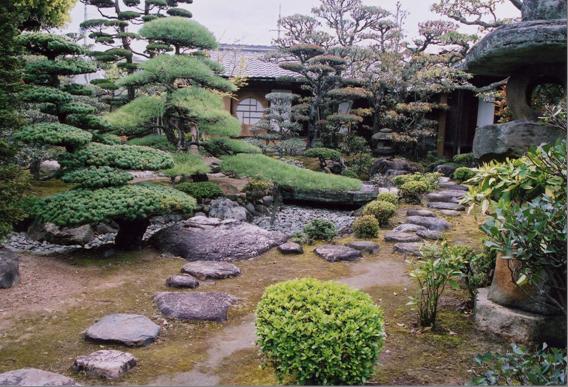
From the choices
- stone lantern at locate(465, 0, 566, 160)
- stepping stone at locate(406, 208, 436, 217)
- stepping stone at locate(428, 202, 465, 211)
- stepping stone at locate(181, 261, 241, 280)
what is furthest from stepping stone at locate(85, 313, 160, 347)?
stepping stone at locate(428, 202, 465, 211)

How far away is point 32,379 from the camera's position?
3.44 meters

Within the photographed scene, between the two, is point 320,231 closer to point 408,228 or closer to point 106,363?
point 408,228

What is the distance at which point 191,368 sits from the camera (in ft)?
13.2

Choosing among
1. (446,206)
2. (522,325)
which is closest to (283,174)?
(446,206)

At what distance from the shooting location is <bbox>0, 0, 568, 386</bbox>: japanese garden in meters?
3.51

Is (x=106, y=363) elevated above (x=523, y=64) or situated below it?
below

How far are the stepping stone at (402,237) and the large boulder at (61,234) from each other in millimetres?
4776

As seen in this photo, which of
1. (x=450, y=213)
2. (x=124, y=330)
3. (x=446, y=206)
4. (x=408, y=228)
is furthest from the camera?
(x=446, y=206)

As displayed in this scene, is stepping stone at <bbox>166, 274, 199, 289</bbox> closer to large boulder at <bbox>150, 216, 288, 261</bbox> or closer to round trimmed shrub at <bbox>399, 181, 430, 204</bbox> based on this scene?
large boulder at <bbox>150, 216, 288, 261</bbox>

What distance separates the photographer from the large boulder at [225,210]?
10.2 metres

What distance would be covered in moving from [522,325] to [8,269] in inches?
212

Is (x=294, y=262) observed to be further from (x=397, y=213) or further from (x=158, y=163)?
(x=397, y=213)

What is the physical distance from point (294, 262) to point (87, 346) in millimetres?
3458

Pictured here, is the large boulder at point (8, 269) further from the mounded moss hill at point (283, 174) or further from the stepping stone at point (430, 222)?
the stepping stone at point (430, 222)
